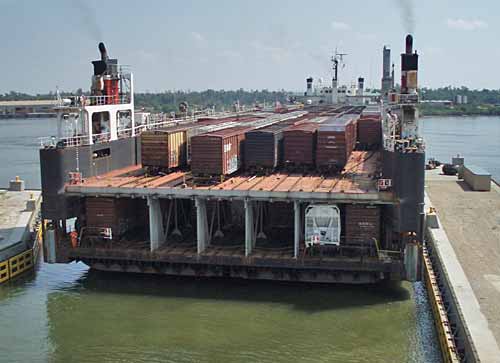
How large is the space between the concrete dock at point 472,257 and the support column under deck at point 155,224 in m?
9.86

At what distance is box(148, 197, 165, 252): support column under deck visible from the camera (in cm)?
2248

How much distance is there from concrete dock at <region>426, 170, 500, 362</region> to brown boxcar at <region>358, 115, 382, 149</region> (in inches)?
163

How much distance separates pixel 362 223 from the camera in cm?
2145

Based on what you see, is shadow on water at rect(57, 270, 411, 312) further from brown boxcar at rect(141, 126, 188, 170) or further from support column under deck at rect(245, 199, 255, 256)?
brown boxcar at rect(141, 126, 188, 170)

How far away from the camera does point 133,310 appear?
2083cm

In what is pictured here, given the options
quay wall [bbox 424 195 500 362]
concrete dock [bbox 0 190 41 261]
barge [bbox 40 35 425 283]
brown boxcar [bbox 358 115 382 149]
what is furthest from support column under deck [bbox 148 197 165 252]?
brown boxcar [bbox 358 115 382 149]

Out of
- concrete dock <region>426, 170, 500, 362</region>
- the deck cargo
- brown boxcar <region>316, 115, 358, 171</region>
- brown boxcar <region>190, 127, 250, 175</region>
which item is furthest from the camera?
the deck cargo

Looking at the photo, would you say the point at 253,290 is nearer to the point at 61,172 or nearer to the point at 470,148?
the point at 61,172

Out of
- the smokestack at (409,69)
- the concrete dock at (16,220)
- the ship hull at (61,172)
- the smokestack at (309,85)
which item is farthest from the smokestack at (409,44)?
the smokestack at (309,85)

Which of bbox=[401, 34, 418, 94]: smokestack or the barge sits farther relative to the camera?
bbox=[401, 34, 418, 94]: smokestack

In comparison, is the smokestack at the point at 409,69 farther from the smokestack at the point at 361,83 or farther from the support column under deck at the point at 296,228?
the smokestack at the point at 361,83

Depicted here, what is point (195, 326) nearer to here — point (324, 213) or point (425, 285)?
point (324, 213)

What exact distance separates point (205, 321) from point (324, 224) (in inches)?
204

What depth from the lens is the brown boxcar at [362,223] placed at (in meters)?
21.4
